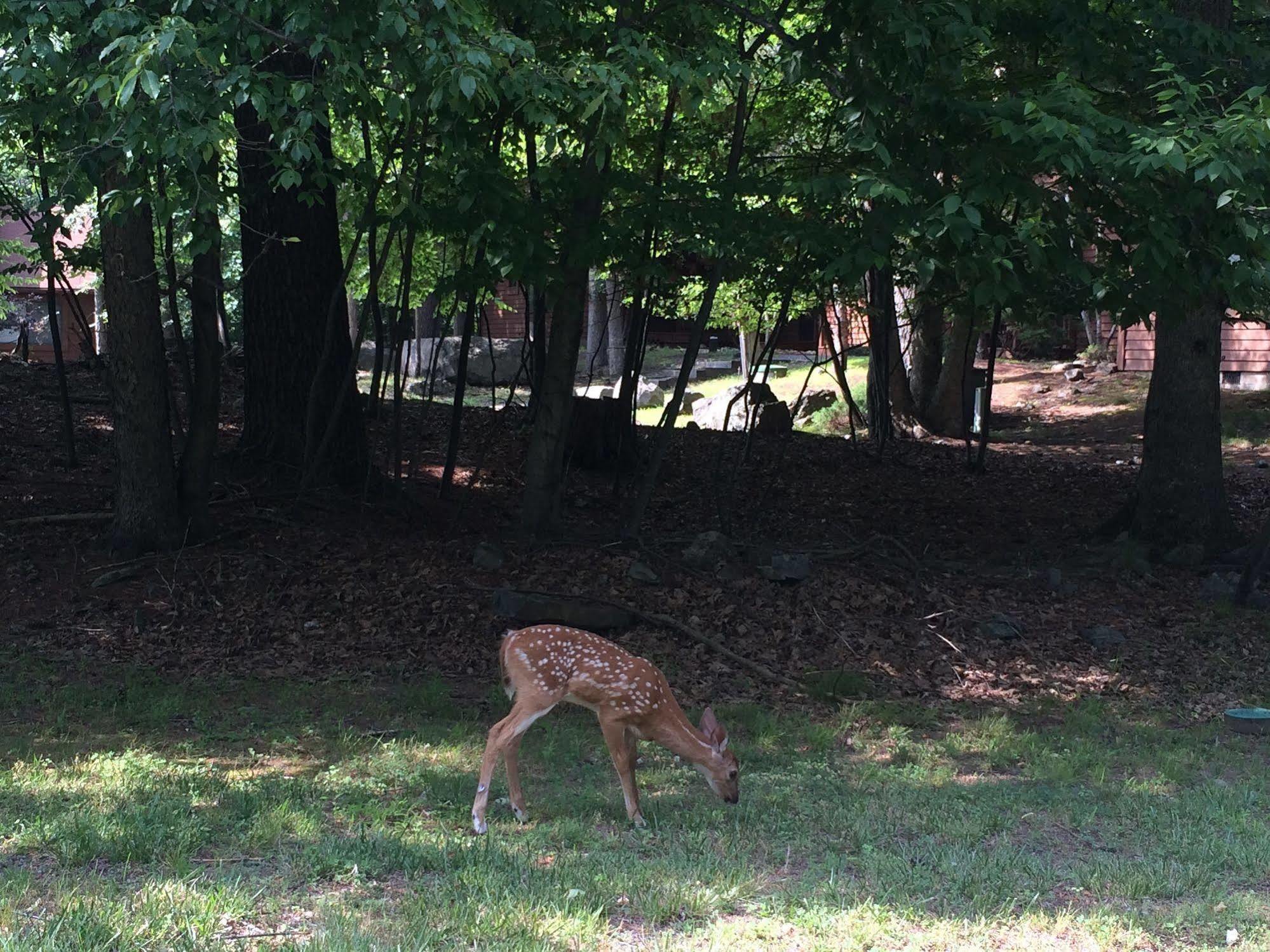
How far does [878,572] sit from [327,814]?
6.58 metres

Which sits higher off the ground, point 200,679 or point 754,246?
point 754,246

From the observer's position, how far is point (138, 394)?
10.2 meters

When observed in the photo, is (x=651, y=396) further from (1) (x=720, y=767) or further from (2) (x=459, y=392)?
(1) (x=720, y=767)

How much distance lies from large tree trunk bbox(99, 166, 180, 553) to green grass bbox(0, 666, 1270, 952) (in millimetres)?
2085

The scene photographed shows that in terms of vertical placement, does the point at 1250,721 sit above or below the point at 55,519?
below

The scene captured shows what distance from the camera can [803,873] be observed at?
17.5 feet

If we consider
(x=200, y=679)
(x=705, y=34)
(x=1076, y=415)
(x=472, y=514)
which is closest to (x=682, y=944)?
(x=200, y=679)

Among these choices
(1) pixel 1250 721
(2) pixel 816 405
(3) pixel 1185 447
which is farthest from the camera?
(2) pixel 816 405

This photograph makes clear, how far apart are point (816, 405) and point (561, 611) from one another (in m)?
15.2

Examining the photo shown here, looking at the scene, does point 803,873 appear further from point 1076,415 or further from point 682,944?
point 1076,415

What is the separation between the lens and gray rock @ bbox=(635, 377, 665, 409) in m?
26.7

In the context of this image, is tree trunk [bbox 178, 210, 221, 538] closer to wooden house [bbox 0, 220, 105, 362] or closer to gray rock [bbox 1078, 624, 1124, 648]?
gray rock [bbox 1078, 624, 1124, 648]

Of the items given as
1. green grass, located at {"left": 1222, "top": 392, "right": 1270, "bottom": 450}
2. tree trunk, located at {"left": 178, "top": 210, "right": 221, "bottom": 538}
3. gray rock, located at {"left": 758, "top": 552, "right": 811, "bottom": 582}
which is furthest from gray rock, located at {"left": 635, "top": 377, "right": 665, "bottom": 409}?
tree trunk, located at {"left": 178, "top": 210, "right": 221, "bottom": 538}

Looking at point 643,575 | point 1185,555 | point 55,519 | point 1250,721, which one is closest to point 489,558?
point 643,575
